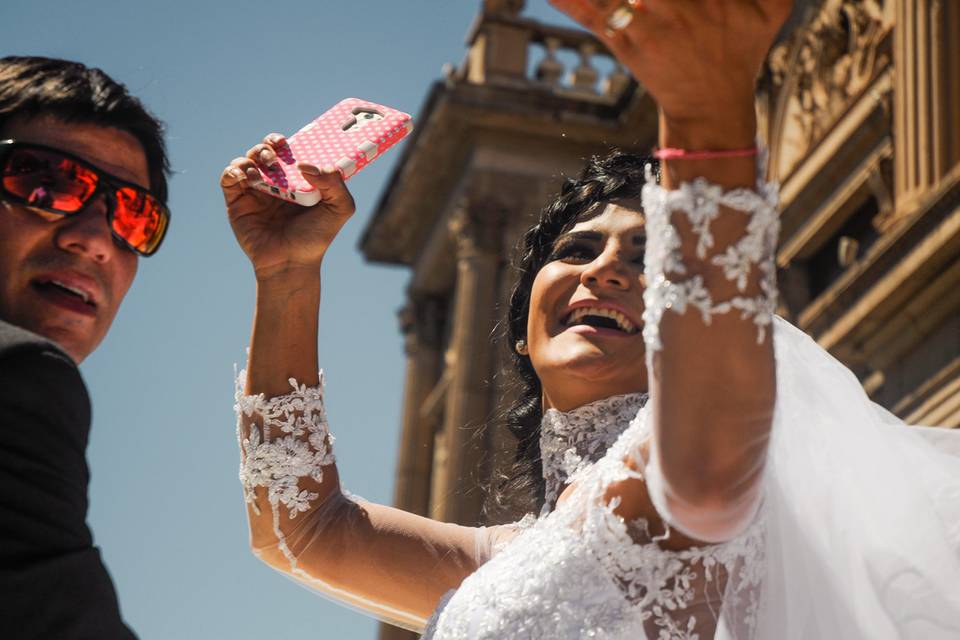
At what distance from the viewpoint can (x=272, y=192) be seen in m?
3.80

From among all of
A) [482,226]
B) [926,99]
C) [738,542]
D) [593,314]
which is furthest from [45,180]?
[482,226]

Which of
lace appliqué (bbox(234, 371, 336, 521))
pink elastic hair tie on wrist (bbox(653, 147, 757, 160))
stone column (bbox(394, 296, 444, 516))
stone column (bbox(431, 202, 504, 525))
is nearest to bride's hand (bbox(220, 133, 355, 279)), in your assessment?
lace appliqué (bbox(234, 371, 336, 521))

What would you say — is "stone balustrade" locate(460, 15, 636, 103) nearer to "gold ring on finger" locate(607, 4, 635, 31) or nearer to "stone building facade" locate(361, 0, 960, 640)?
"stone building facade" locate(361, 0, 960, 640)

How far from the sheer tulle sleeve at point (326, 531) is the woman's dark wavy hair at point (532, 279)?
24 centimetres

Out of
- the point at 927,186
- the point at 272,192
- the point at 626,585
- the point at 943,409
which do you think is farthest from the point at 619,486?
the point at 927,186

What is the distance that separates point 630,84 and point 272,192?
17.7 m

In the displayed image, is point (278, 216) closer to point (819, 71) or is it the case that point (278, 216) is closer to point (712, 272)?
point (712, 272)

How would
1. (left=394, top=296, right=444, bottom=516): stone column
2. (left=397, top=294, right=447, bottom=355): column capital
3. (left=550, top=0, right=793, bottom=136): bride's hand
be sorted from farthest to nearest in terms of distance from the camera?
(left=397, top=294, right=447, bottom=355): column capital
(left=394, top=296, right=444, bottom=516): stone column
(left=550, top=0, right=793, bottom=136): bride's hand

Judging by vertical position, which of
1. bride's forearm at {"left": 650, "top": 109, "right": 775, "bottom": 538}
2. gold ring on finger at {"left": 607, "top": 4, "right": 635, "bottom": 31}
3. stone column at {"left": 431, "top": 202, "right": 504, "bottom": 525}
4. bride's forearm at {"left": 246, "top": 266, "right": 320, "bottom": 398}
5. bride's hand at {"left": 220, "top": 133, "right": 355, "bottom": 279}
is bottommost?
stone column at {"left": 431, "top": 202, "right": 504, "bottom": 525}

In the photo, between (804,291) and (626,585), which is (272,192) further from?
(804,291)

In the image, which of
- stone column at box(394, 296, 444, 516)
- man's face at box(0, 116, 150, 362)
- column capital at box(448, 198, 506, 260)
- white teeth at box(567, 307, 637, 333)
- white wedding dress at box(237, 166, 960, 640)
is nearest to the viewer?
white wedding dress at box(237, 166, 960, 640)

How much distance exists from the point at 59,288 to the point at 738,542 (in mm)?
1421

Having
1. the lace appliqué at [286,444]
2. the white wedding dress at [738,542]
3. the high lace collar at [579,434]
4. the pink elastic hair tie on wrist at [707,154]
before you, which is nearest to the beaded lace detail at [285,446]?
the lace appliqué at [286,444]

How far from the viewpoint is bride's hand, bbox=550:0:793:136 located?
248 cm
